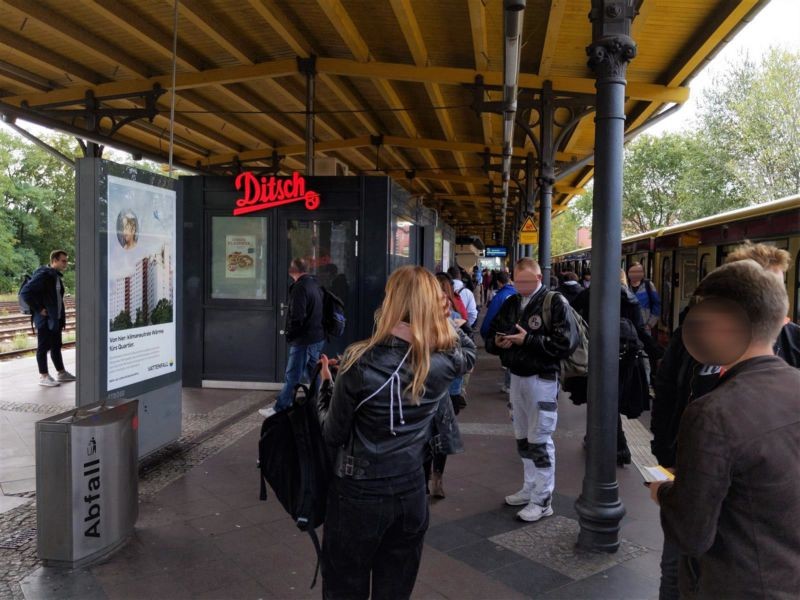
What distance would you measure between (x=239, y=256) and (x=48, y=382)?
346cm

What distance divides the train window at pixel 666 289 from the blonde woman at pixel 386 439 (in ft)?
37.0

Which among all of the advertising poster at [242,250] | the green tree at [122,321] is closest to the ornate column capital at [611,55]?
the green tree at [122,321]

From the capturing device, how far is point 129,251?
5.06 meters

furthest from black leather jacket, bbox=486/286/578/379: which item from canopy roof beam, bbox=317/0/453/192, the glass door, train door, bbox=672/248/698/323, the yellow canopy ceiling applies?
train door, bbox=672/248/698/323

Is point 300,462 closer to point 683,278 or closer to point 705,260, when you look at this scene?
point 705,260

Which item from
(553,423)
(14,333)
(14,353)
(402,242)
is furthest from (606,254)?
(14,333)

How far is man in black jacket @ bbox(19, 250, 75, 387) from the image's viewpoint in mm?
9258

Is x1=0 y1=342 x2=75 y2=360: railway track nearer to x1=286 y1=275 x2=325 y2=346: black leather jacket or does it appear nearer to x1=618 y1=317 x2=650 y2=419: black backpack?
x1=286 y1=275 x2=325 y2=346: black leather jacket

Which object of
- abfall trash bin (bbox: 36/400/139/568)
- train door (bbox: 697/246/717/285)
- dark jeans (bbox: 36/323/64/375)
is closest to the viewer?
abfall trash bin (bbox: 36/400/139/568)

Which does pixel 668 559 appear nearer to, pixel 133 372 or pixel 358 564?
pixel 358 564

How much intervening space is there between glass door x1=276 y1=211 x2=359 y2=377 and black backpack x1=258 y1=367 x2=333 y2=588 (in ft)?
22.7

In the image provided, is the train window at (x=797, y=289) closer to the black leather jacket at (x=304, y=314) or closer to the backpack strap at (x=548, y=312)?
the backpack strap at (x=548, y=312)

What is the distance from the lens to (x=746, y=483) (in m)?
1.59

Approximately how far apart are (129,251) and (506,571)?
3.64 meters
